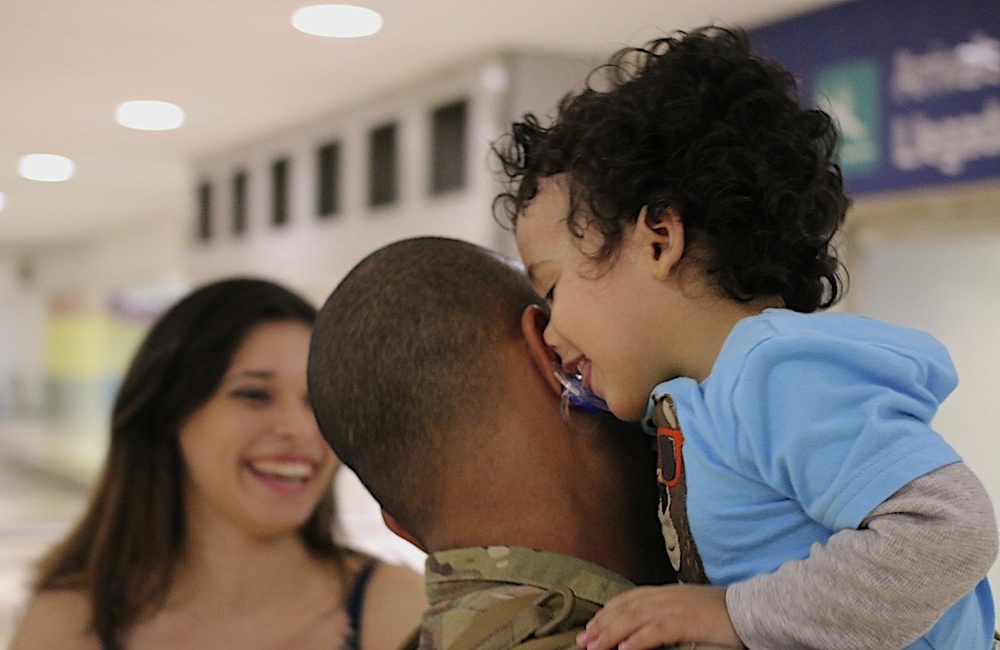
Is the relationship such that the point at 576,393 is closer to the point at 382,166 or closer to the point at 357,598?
the point at 357,598

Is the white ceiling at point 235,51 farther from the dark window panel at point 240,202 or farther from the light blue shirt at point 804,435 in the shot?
the light blue shirt at point 804,435

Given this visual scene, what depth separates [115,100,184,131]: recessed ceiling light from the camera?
377 centimetres

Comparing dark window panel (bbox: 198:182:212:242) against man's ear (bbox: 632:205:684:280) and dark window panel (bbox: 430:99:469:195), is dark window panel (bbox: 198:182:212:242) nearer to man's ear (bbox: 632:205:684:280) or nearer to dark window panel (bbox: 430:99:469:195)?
dark window panel (bbox: 430:99:469:195)

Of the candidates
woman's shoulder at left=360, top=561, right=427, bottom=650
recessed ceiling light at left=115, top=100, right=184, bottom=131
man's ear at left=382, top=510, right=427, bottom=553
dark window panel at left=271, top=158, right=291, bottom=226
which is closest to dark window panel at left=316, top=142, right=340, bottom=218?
dark window panel at left=271, top=158, right=291, bottom=226

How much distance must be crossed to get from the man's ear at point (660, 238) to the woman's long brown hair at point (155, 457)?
3.27 feet

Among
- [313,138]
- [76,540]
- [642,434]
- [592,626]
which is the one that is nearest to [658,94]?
[642,434]

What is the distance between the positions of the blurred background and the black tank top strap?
30 centimetres

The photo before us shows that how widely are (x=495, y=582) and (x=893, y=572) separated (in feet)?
0.78

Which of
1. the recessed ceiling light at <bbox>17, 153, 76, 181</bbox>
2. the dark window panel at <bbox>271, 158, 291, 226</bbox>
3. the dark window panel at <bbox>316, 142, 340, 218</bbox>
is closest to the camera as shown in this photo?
the dark window panel at <bbox>316, 142, 340, 218</bbox>

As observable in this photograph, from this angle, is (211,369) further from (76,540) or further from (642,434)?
(642,434)

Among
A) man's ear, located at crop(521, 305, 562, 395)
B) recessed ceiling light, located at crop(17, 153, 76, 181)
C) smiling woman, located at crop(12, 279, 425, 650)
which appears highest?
recessed ceiling light, located at crop(17, 153, 76, 181)

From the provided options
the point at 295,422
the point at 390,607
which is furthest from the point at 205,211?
the point at 390,607

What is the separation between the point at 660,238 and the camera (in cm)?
75

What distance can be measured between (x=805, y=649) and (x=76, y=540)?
1.29 meters
